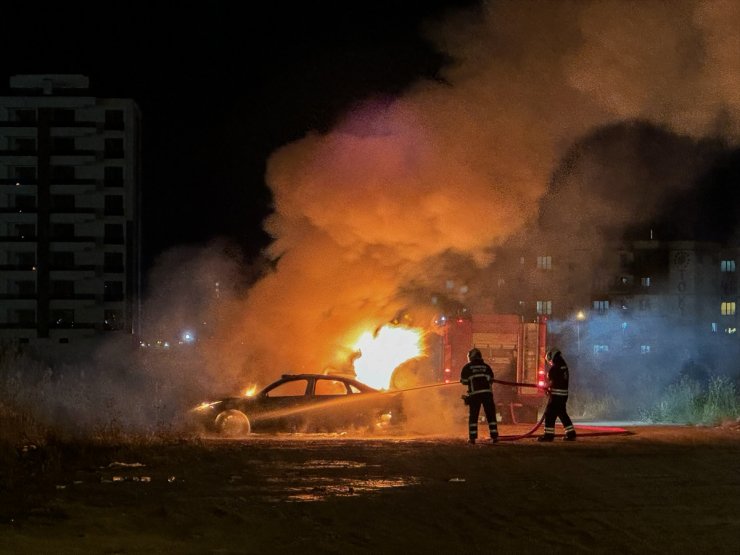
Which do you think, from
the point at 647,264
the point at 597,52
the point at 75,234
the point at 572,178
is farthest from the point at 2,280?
the point at 597,52

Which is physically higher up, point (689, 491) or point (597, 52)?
point (597, 52)

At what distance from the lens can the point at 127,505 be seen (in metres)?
9.93

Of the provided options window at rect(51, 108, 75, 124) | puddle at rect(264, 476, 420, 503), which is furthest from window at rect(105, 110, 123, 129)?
puddle at rect(264, 476, 420, 503)

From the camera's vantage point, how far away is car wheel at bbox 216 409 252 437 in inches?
715

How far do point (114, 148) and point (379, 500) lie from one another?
57026mm

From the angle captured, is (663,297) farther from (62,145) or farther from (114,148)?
(62,145)

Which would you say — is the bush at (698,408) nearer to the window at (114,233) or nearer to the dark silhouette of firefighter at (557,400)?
the dark silhouette of firefighter at (557,400)

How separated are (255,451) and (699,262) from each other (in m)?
54.5

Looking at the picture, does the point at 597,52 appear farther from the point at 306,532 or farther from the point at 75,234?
the point at 75,234

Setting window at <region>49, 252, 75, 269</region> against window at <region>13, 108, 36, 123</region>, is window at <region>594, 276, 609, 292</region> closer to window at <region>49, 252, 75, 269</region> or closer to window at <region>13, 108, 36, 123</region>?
window at <region>49, 252, 75, 269</region>

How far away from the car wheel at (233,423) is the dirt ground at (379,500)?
3474 millimetres

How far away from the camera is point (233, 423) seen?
1828 cm

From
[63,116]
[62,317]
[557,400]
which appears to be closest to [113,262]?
[62,317]

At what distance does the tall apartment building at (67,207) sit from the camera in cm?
6122
